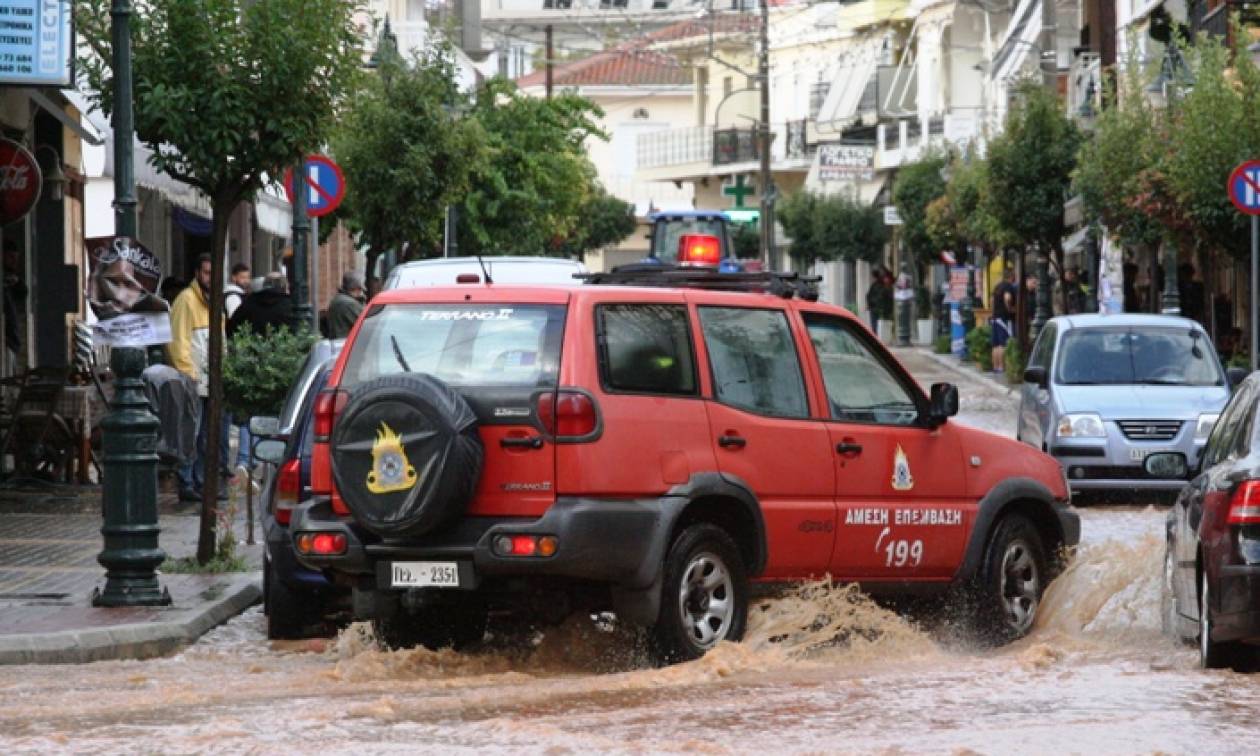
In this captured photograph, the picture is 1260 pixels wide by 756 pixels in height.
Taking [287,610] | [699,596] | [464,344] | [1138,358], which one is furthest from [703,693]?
[1138,358]

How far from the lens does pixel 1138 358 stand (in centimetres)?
2381

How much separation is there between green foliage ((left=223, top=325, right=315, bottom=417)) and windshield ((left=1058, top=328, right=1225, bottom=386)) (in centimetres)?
745

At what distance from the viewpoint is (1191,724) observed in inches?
381

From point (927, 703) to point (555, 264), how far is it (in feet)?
32.6

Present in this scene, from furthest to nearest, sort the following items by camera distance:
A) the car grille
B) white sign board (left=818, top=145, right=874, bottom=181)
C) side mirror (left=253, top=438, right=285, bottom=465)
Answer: white sign board (left=818, top=145, right=874, bottom=181) → the car grille → side mirror (left=253, top=438, right=285, bottom=465)

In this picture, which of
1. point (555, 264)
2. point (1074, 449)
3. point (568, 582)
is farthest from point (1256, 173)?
point (568, 582)

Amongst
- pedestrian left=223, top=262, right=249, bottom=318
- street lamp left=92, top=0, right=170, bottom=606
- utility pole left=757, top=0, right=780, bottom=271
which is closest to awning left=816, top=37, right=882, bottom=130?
utility pole left=757, top=0, right=780, bottom=271

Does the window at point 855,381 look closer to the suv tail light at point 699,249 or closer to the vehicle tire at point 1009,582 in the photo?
the vehicle tire at point 1009,582

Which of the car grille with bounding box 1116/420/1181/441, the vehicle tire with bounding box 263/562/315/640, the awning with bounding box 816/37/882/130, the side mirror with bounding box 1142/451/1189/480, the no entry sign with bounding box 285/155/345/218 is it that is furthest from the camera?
the awning with bounding box 816/37/882/130

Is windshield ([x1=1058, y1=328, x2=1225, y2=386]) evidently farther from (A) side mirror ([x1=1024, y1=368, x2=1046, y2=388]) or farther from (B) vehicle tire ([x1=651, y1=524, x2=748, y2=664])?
(B) vehicle tire ([x1=651, y1=524, x2=748, y2=664])

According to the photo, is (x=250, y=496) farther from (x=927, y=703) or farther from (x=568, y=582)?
(x=927, y=703)

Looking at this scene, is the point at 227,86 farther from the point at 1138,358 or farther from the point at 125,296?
the point at 1138,358

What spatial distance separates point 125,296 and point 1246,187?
15618 millimetres

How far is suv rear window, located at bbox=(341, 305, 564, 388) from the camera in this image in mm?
11188
